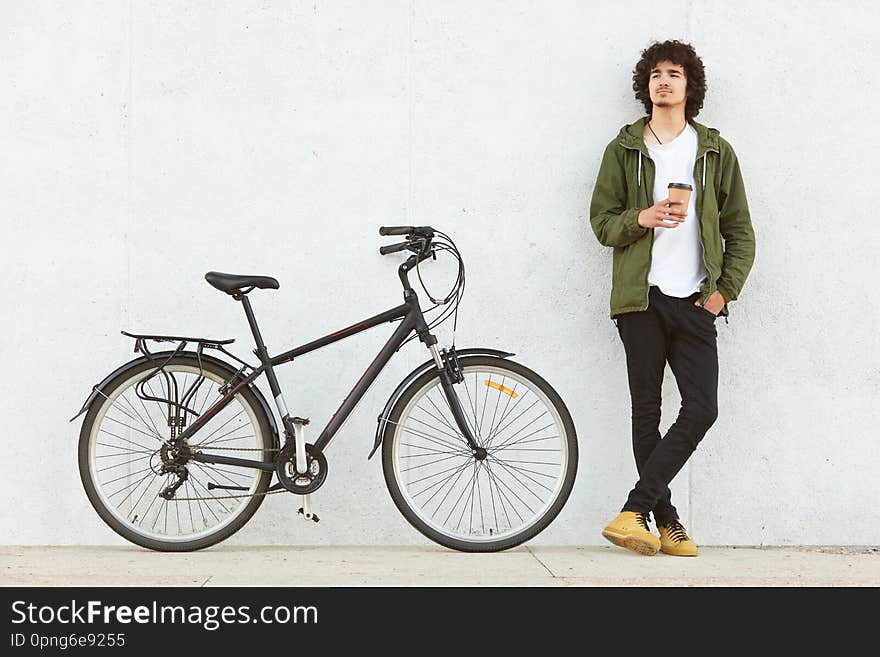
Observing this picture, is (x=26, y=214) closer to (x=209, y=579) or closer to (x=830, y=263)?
(x=209, y=579)

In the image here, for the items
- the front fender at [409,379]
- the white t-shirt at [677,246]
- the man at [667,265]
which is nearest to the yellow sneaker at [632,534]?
the man at [667,265]

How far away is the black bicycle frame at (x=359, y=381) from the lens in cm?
422

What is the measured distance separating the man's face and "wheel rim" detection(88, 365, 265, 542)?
79.5 inches

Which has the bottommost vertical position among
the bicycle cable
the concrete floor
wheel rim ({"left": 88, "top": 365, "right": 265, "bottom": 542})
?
the concrete floor

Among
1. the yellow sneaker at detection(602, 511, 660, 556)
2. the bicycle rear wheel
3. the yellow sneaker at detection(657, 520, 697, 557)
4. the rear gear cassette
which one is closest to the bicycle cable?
the rear gear cassette

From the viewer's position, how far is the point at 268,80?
4559 mm

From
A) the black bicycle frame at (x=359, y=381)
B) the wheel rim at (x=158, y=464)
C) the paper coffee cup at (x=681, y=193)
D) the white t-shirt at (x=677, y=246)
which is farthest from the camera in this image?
the wheel rim at (x=158, y=464)

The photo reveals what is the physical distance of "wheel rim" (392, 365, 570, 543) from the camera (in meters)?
4.54

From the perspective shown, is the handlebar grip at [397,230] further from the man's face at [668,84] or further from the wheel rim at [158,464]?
the man's face at [668,84]

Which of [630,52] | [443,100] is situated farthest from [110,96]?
[630,52]

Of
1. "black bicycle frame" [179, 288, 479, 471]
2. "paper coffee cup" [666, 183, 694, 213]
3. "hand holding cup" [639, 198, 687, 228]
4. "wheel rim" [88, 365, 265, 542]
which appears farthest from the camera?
"wheel rim" [88, 365, 265, 542]

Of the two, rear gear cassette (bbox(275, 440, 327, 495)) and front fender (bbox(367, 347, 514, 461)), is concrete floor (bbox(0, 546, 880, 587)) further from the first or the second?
front fender (bbox(367, 347, 514, 461))

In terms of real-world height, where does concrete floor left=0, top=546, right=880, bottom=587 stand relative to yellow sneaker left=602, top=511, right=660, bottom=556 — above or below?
below

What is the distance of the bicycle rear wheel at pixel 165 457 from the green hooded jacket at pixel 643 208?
4.89 ft
